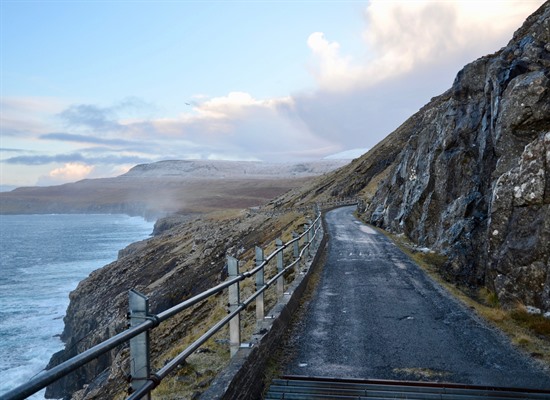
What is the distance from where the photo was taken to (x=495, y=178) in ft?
43.1

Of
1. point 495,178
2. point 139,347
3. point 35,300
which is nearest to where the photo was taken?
point 139,347

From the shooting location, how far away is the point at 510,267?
10.2 metres

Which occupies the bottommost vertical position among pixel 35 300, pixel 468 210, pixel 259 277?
pixel 35 300

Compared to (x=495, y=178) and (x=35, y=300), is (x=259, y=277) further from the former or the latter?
(x=35, y=300)

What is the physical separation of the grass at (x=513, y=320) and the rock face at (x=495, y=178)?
0.33 metres

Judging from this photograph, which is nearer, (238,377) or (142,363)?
(142,363)

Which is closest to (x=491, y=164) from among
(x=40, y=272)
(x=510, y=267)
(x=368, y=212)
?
(x=510, y=267)

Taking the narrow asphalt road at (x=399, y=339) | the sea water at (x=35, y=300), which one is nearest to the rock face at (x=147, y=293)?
the sea water at (x=35, y=300)

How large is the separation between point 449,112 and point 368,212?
18.3 meters

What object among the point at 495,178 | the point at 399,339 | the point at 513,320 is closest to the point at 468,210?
the point at 495,178

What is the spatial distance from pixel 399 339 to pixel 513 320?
266cm

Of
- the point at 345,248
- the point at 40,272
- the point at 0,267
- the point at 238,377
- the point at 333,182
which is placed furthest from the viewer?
the point at 333,182

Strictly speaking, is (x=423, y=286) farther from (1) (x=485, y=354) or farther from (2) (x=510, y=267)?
(1) (x=485, y=354)

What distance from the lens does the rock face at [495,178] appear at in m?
10.0
